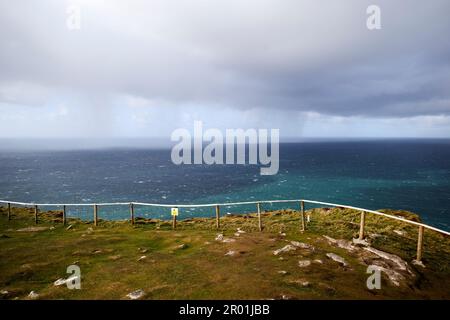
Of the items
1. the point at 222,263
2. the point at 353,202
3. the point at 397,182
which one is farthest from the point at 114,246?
the point at 397,182

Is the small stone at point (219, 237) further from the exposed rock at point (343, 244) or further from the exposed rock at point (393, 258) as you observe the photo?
the exposed rock at point (393, 258)

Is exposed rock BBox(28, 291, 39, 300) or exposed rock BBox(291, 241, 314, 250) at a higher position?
exposed rock BBox(291, 241, 314, 250)

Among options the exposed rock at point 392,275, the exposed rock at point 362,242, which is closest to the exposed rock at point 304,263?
the exposed rock at point 392,275

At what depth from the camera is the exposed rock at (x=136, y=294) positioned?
25.0ft

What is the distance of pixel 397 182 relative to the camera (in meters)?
84.6

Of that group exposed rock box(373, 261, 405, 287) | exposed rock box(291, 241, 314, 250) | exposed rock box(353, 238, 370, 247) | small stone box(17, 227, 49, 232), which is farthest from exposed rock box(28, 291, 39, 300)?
exposed rock box(353, 238, 370, 247)

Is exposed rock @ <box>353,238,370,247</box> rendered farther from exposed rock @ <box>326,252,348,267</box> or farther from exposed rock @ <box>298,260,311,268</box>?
exposed rock @ <box>298,260,311,268</box>

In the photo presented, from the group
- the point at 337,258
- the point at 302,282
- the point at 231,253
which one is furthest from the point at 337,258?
the point at 231,253

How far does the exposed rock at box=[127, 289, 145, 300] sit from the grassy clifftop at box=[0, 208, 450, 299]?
67 mm

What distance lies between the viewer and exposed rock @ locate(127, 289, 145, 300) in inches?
300

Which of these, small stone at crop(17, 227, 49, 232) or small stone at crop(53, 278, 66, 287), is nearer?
small stone at crop(53, 278, 66, 287)

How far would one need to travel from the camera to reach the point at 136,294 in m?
7.76
